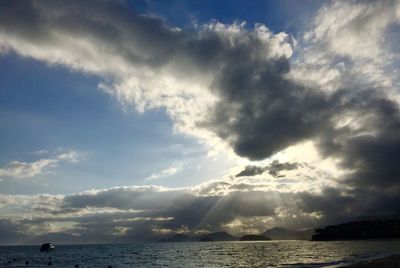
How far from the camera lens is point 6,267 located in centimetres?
11906

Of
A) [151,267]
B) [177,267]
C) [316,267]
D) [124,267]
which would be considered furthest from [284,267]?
[124,267]

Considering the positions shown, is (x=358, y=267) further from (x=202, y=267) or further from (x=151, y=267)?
(x=151, y=267)

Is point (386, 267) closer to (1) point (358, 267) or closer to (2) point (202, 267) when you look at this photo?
(1) point (358, 267)

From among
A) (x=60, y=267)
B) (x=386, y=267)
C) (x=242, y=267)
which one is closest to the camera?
(x=386, y=267)

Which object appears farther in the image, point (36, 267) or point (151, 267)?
point (36, 267)

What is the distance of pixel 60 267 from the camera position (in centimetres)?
11244

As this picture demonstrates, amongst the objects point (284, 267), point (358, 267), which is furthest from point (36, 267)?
point (358, 267)

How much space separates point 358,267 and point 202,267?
45.1 metres

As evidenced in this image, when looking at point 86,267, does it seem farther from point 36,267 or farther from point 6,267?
point 6,267

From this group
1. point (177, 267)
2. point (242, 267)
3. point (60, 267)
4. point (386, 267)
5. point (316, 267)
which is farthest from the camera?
point (60, 267)

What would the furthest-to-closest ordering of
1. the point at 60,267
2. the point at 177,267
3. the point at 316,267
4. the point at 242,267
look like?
the point at 60,267
the point at 177,267
the point at 242,267
the point at 316,267

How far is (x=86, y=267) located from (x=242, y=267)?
52.5m

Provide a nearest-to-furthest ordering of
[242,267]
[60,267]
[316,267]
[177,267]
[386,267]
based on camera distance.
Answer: [386,267] < [316,267] < [242,267] < [177,267] < [60,267]

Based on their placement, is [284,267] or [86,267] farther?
[86,267]
